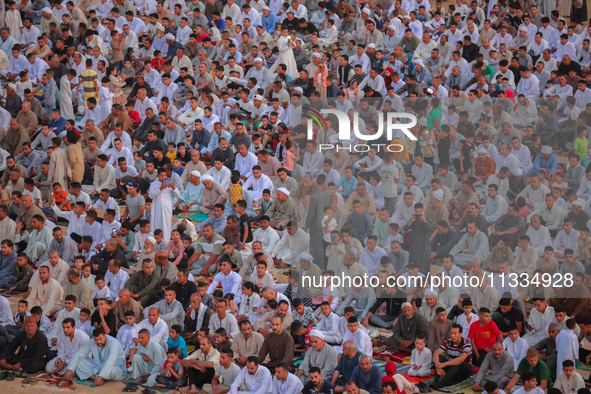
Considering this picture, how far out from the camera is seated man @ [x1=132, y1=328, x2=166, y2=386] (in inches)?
523

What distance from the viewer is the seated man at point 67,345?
13.5m

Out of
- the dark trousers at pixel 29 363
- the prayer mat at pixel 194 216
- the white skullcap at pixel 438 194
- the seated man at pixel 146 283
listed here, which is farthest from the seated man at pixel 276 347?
the white skullcap at pixel 438 194

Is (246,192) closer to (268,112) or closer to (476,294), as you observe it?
(268,112)

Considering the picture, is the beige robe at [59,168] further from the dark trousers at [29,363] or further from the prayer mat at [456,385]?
the prayer mat at [456,385]

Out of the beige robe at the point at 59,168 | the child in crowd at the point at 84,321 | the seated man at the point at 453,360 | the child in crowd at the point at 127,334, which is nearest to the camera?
the seated man at the point at 453,360

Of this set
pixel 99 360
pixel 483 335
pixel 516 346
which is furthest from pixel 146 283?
pixel 516 346

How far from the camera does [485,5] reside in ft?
87.9

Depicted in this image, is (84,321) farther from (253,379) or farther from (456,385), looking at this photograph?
(456,385)

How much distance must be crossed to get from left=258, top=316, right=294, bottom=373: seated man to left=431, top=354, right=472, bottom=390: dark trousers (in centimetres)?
190

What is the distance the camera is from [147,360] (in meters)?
13.3

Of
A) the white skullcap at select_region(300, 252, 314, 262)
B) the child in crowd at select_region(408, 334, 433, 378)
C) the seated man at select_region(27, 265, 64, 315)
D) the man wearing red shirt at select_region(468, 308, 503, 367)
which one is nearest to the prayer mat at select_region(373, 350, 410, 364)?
the child in crowd at select_region(408, 334, 433, 378)

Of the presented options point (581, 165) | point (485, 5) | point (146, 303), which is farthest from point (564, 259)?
point (485, 5)

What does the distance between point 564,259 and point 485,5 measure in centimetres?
1287

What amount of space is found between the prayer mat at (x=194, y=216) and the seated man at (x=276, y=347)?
4749 mm
